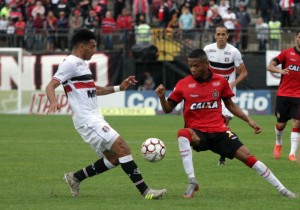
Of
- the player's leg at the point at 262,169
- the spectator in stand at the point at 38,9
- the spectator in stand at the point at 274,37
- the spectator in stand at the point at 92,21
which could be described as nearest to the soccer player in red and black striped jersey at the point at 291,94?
the player's leg at the point at 262,169

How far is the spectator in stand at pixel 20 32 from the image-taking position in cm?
3609

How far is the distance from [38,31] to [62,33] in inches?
43.8

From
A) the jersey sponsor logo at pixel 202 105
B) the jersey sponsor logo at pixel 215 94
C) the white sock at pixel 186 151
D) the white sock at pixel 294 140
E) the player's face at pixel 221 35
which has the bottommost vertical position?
the white sock at pixel 294 140

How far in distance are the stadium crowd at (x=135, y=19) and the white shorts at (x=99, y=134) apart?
23.3 metres

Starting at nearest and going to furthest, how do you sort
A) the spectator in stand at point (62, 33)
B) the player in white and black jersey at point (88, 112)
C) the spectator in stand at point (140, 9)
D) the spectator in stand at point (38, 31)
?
the player in white and black jersey at point (88, 112), the spectator in stand at point (38, 31), the spectator in stand at point (62, 33), the spectator in stand at point (140, 9)

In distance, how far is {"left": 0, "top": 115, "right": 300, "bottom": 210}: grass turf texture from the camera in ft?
35.8

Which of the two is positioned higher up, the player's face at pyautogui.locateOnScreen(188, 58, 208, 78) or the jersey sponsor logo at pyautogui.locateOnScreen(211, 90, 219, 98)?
the player's face at pyautogui.locateOnScreen(188, 58, 208, 78)

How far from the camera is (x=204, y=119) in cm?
1159

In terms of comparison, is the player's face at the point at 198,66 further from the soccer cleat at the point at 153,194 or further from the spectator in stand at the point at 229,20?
the spectator in stand at the point at 229,20

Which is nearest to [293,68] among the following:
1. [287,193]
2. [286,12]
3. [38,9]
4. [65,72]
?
[287,193]

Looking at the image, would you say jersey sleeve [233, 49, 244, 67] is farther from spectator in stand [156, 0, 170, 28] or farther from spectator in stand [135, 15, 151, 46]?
spectator in stand [156, 0, 170, 28]

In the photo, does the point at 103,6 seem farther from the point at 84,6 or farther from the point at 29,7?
the point at 29,7

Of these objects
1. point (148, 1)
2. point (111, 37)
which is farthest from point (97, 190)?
point (148, 1)

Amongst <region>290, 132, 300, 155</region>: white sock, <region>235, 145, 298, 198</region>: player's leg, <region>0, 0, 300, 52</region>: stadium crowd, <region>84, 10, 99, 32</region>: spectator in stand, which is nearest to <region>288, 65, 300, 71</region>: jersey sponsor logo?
<region>290, 132, 300, 155</region>: white sock
